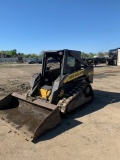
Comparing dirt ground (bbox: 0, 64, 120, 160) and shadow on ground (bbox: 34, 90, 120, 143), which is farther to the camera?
shadow on ground (bbox: 34, 90, 120, 143)

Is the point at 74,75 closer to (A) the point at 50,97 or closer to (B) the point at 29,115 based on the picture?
(A) the point at 50,97

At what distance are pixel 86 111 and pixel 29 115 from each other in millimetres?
1899

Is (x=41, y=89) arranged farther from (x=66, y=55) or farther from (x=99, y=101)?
(x=99, y=101)

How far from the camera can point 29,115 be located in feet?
18.3

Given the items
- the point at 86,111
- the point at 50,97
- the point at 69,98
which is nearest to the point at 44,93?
the point at 50,97

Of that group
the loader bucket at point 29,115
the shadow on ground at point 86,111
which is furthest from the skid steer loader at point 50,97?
the shadow on ground at point 86,111

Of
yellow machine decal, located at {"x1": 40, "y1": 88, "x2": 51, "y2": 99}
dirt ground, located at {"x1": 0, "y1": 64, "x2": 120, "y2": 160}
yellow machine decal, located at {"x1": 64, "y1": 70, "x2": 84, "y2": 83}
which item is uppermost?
yellow machine decal, located at {"x1": 64, "y1": 70, "x2": 84, "y2": 83}

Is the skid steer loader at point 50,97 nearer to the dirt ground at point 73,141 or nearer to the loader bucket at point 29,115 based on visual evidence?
the loader bucket at point 29,115

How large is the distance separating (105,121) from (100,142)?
1290mm

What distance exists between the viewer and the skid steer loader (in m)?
5.00

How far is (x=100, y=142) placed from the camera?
4.33 meters

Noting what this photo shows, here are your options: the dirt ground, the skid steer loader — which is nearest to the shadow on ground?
the dirt ground

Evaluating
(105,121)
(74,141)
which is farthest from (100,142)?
(105,121)

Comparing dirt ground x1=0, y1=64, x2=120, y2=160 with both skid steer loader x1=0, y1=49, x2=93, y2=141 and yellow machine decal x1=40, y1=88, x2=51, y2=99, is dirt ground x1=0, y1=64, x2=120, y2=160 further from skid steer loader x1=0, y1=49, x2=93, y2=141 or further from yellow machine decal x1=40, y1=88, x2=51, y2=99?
yellow machine decal x1=40, y1=88, x2=51, y2=99
